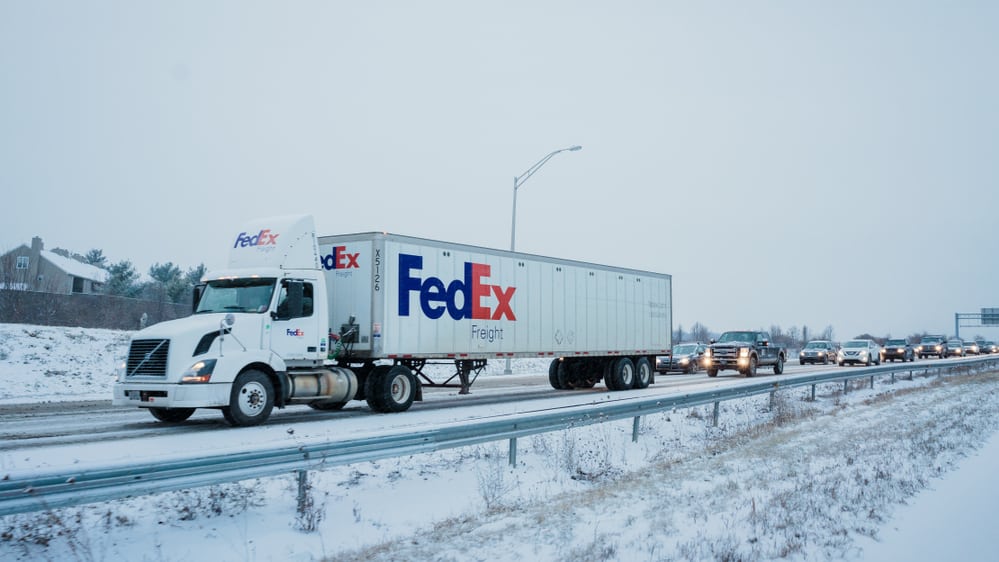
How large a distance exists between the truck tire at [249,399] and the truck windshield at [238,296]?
4.20ft

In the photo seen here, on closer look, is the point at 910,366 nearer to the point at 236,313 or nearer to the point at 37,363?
the point at 236,313

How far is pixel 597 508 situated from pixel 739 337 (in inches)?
1037

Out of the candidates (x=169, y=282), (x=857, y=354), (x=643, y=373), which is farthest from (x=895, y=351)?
(x=169, y=282)

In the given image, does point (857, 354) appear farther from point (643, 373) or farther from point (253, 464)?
point (253, 464)

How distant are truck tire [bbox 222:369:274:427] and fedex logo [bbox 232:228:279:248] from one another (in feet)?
9.07

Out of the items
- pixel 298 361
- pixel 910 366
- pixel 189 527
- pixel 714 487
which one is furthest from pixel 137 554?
pixel 910 366

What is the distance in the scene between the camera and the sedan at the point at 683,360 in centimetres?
3300

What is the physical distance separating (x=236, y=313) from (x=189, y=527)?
697 centimetres

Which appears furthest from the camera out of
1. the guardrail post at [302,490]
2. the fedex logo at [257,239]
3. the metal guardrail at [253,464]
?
the fedex logo at [257,239]

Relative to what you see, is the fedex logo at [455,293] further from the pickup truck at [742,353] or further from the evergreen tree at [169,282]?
the evergreen tree at [169,282]

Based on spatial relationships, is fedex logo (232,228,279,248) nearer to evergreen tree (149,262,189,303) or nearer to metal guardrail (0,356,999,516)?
metal guardrail (0,356,999,516)

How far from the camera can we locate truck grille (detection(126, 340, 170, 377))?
11.7m

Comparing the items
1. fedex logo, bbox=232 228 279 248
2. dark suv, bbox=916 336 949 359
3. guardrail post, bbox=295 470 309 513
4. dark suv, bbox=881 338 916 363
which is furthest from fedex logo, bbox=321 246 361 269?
dark suv, bbox=916 336 949 359

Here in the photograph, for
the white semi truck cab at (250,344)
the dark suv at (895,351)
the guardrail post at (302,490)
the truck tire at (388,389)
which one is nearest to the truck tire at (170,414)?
the white semi truck cab at (250,344)
